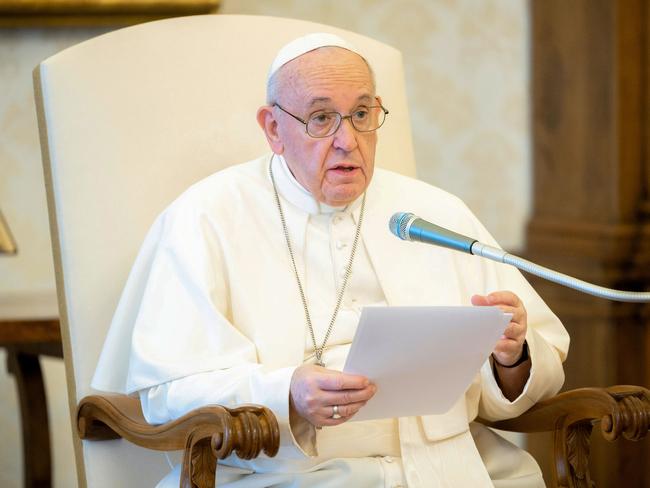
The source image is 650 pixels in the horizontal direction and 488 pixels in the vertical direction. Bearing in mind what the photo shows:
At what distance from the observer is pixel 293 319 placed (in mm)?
2719

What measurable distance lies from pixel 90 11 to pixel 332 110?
1864 millimetres

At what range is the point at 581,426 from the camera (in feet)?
8.54

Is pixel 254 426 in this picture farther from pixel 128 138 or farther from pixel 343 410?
pixel 128 138

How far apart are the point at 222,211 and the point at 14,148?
6.12 feet

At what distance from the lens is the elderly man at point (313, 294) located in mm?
2555

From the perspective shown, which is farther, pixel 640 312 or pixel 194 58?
pixel 640 312

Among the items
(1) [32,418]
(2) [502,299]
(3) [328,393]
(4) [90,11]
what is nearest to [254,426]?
(3) [328,393]

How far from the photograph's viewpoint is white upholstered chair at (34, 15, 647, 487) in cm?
286

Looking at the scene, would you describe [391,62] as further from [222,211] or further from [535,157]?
[535,157]

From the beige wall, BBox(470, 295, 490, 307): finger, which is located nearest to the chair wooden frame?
BBox(470, 295, 490, 307): finger

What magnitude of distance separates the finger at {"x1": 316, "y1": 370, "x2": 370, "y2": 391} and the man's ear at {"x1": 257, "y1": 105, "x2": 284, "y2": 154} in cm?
80

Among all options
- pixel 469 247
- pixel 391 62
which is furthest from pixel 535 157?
pixel 469 247

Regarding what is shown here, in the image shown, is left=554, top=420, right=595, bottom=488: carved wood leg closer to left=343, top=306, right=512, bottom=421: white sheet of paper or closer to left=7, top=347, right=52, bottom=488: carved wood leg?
left=343, top=306, right=512, bottom=421: white sheet of paper

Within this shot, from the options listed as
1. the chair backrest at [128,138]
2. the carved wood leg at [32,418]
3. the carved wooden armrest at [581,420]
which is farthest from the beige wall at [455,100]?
the carved wooden armrest at [581,420]
